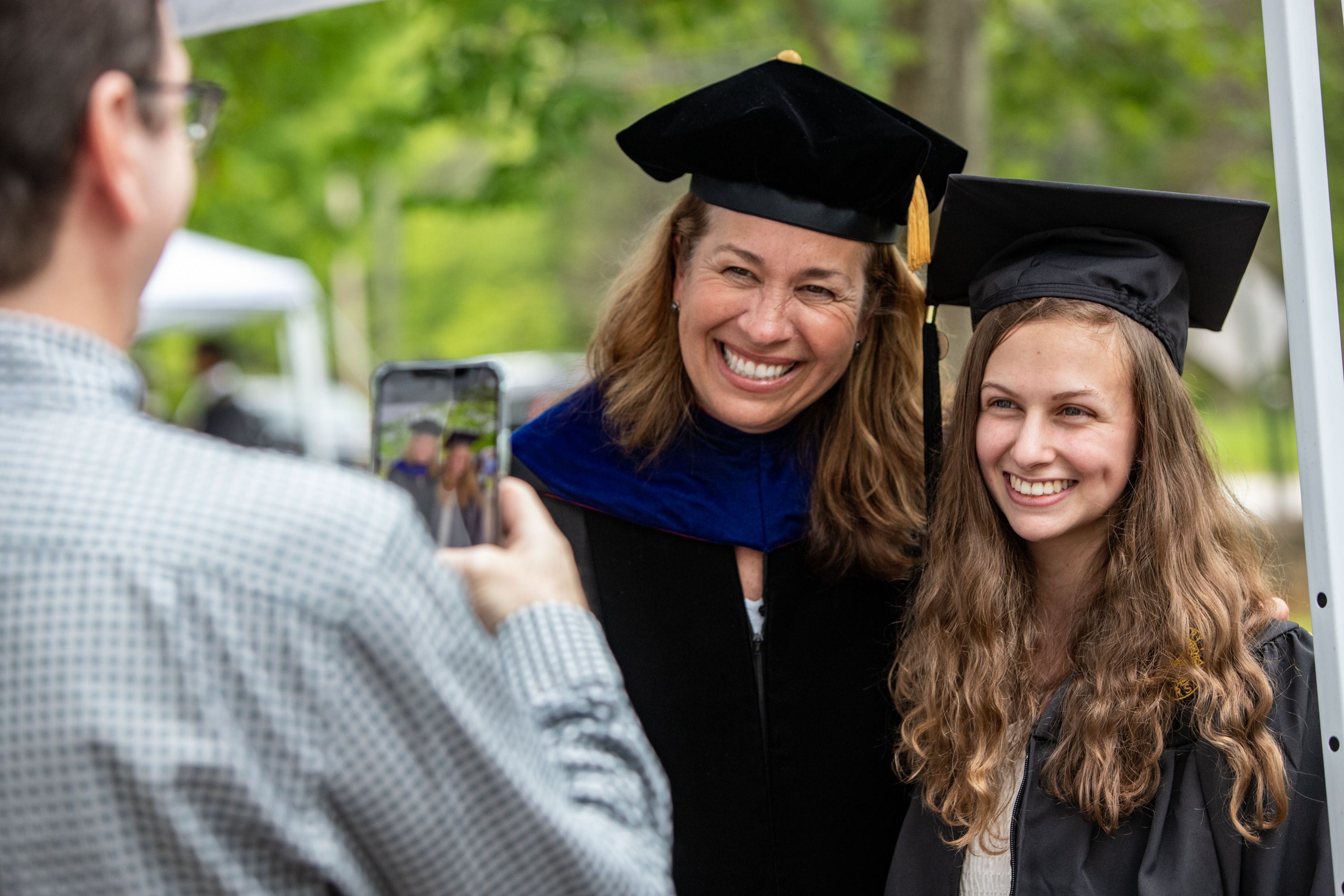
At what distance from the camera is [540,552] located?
4.14ft

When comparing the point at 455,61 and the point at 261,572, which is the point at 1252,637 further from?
the point at 455,61

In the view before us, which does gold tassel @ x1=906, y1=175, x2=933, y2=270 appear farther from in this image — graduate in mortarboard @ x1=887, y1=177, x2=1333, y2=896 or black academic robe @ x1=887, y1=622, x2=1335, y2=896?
black academic robe @ x1=887, y1=622, x2=1335, y2=896

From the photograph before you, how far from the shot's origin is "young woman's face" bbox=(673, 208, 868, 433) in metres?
2.28

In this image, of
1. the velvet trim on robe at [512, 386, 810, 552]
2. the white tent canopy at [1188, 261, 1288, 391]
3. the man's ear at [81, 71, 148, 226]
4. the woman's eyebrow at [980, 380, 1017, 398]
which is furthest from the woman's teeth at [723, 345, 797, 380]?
the white tent canopy at [1188, 261, 1288, 391]

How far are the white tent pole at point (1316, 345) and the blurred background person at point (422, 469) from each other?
1160 mm

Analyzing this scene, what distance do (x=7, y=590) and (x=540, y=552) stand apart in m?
0.50

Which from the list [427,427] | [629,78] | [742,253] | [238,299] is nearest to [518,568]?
[427,427]

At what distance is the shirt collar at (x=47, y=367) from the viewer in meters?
1.03

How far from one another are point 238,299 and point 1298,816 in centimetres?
969

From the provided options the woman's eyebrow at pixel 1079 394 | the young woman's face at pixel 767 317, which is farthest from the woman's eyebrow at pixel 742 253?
the woman's eyebrow at pixel 1079 394

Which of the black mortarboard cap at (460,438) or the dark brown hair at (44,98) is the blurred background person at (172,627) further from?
the black mortarboard cap at (460,438)

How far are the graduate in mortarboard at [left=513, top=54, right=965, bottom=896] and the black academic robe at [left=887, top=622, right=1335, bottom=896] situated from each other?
0.39 meters

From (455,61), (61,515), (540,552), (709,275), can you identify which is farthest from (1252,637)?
(455,61)

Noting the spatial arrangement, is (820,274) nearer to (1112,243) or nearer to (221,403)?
(1112,243)
